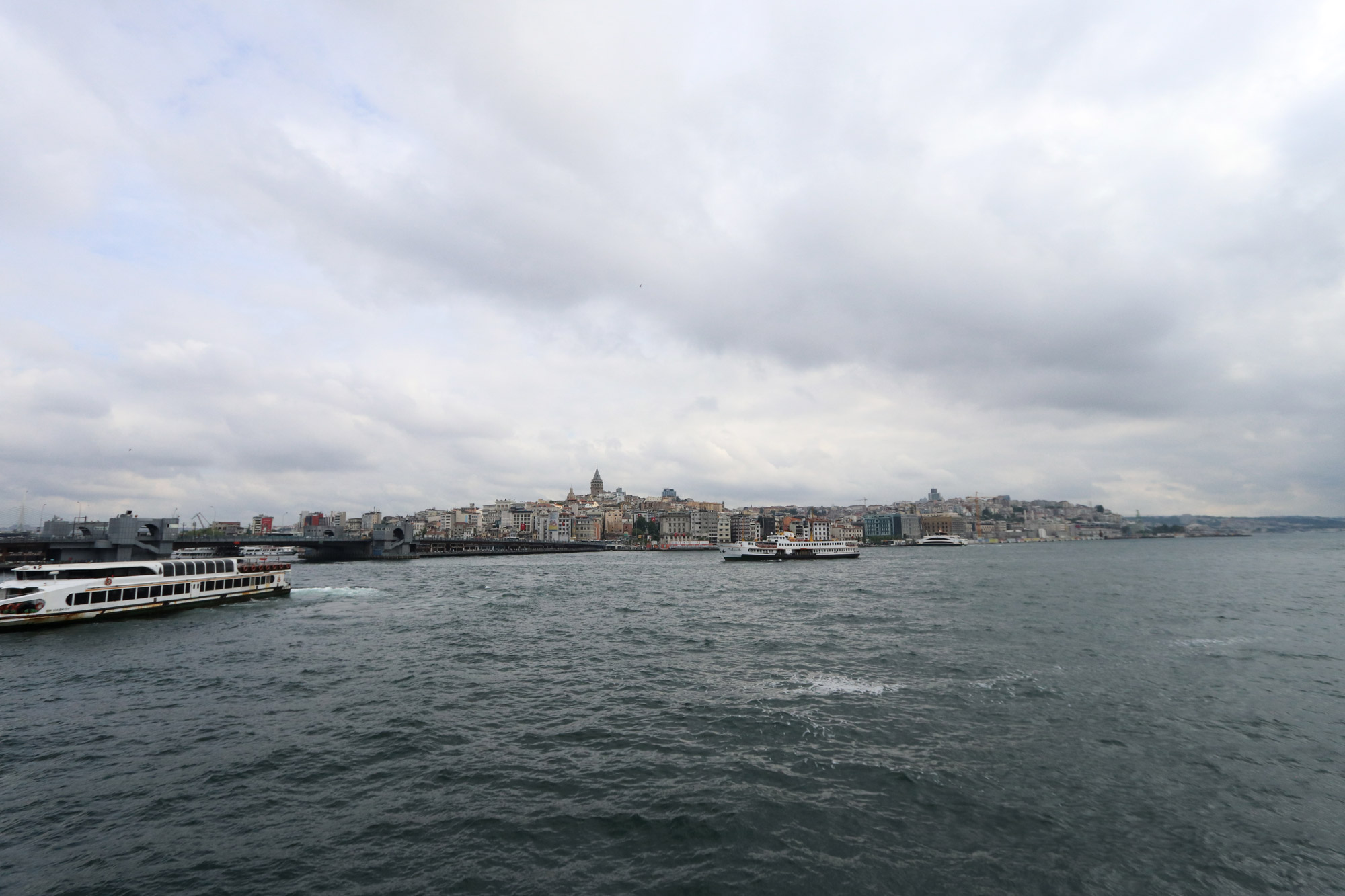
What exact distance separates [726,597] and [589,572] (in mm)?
40832

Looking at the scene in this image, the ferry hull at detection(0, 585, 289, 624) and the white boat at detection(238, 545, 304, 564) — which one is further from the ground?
the ferry hull at detection(0, 585, 289, 624)

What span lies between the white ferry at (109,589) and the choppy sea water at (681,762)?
2.79 m

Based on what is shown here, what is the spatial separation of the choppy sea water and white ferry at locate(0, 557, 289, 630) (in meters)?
2.79

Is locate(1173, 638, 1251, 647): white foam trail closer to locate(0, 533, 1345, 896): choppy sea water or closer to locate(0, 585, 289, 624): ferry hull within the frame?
locate(0, 533, 1345, 896): choppy sea water

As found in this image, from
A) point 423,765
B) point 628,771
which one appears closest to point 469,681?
point 423,765

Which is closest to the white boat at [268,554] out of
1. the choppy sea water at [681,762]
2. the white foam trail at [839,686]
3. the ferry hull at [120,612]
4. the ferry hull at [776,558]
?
the ferry hull at [120,612]

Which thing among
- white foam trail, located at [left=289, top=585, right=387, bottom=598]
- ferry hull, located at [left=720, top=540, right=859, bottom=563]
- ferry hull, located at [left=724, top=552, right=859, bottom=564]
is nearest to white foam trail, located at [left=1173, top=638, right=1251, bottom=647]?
white foam trail, located at [left=289, top=585, right=387, bottom=598]

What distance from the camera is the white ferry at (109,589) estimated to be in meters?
33.8

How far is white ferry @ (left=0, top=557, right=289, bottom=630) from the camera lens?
1331 inches

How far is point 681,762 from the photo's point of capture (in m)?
13.9

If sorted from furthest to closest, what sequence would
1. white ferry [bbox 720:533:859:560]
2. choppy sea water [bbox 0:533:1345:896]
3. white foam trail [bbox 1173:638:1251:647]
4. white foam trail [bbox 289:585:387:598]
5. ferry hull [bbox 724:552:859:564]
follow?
white ferry [bbox 720:533:859:560] → ferry hull [bbox 724:552:859:564] → white foam trail [bbox 289:585:387:598] → white foam trail [bbox 1173:638:1251:647] → choppy sea water [bbox 0:533:1345:896]

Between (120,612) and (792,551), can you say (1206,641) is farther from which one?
(792,551)

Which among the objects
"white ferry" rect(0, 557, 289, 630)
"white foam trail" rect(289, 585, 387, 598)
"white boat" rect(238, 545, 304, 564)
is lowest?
"white boat" rect(238, 545, 304, 564)

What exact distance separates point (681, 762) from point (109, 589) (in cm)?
4309
